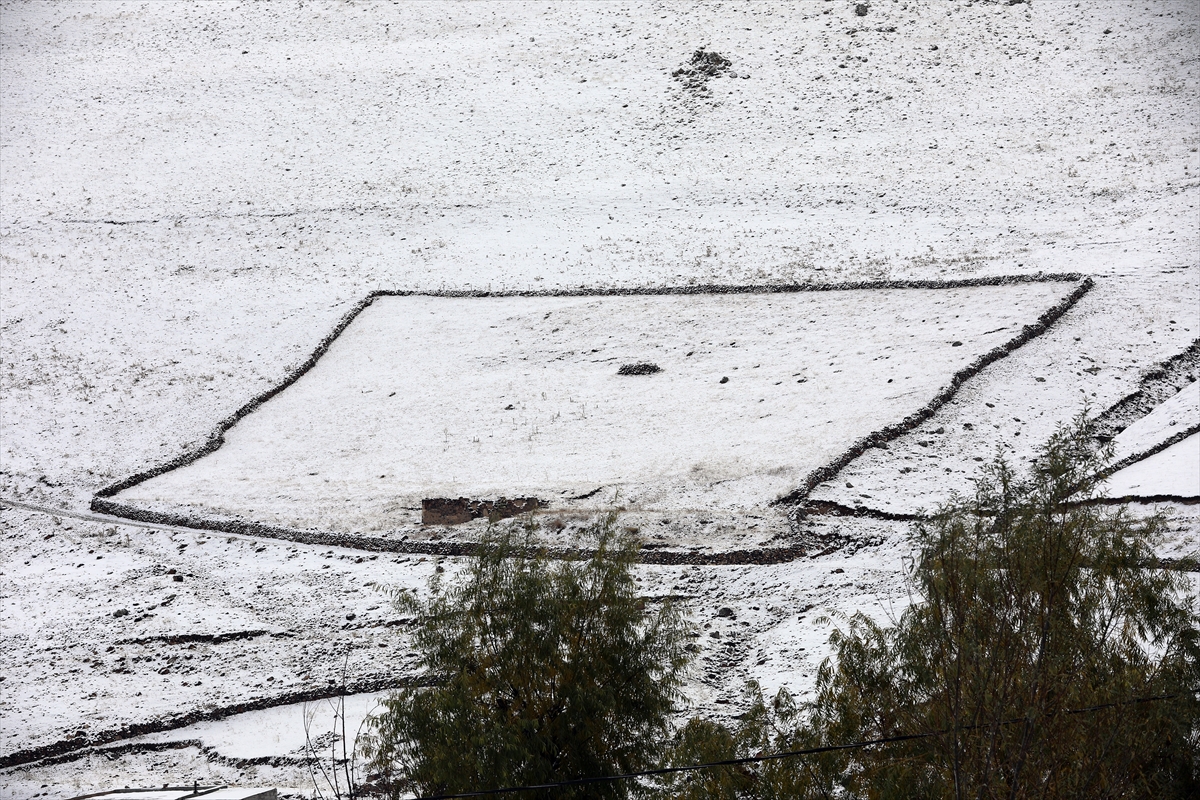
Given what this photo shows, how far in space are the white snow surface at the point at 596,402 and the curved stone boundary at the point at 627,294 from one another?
0.27 m

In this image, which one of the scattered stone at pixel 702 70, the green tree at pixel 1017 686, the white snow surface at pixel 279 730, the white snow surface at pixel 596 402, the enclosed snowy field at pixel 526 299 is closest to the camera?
the green tree at pixel 1017 686

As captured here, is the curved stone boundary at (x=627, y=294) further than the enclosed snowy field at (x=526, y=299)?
Yes

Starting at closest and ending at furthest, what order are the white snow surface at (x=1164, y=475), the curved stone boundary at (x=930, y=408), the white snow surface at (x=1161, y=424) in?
the white snow surface at (x=1164, y=475)
the white snow surface at (x=1161, y=424)
the curved stone boundary at (x=930, y=408)

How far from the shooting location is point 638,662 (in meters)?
9.27

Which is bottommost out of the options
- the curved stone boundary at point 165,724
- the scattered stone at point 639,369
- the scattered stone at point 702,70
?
the curved stone boundary at point 165,724

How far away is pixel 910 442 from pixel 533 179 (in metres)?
20.6

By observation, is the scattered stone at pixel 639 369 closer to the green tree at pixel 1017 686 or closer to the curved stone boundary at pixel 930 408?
the curved stone boundary at pixel 930 408

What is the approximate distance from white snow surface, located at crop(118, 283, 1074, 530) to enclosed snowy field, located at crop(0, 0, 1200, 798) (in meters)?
0.11

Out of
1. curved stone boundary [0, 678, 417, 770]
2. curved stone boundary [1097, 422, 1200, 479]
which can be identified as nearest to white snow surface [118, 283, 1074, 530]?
curved stone boundary [1097, 422, 1200, 479]

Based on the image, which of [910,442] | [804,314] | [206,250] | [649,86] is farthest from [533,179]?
[910,442]

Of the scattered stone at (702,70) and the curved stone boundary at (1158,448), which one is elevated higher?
the scattered stone at (702,70)

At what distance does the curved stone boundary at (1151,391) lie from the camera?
59.8 feet

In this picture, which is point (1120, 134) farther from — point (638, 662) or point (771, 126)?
point (638, 662)

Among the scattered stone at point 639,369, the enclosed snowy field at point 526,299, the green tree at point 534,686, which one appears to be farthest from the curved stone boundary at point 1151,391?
the green tree at point 534,686
